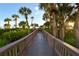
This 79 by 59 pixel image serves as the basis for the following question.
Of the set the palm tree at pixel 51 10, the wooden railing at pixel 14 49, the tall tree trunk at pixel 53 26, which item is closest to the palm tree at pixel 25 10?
the palm tree at pixel 51 10

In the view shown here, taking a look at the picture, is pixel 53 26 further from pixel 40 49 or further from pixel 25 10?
pixel 25 10

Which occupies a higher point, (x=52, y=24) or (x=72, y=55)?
(x=52, y=24)

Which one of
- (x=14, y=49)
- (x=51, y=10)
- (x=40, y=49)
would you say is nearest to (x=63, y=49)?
(x=40, y=49)

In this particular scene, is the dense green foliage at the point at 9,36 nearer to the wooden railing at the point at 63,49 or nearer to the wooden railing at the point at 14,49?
the wooden railing at the point at 14,49

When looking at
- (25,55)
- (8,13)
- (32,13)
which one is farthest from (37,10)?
(25,55)

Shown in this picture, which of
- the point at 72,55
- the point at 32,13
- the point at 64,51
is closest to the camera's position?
the point at 72,55

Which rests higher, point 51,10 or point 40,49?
point 51,10

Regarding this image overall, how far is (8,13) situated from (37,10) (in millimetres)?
355

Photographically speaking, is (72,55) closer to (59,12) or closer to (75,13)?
(75,13)

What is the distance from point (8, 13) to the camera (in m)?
3.01

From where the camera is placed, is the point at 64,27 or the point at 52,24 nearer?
the point at 64,27

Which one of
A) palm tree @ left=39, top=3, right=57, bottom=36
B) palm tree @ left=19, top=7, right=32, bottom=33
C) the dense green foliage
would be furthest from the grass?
palm tree @ left=39, top=3, right=57, bottom=36

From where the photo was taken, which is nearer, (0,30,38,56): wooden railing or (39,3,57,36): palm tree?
(0,30,38,56): wooden railing

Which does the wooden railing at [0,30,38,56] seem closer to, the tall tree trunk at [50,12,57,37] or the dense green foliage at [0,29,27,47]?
the dense green foliage at [0,29,27,47]
